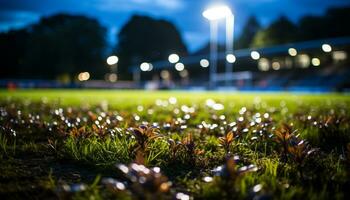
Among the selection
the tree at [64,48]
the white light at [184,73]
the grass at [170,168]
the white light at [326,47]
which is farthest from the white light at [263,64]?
the grass at [170,168]

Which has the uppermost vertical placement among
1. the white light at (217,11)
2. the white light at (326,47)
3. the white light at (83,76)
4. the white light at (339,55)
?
the white light at (217,11)

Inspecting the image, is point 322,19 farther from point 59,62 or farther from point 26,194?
point 26,194

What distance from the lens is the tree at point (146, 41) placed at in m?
92.7

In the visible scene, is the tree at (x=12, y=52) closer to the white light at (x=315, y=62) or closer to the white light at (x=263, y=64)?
the white light at (x=263, y=64)

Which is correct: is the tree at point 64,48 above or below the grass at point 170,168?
above

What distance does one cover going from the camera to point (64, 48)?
71188mm

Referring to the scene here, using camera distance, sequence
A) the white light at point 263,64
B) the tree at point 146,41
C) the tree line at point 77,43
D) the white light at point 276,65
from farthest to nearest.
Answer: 1. the tree at point 146,41
2. the tree line at point 77,43
3. the white light at point 263,64
4. the white light at point 276,65

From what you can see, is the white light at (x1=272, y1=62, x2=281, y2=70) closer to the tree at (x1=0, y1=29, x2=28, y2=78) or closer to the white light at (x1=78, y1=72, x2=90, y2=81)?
the white light at (x1=78, y1=72, x2=90, y2=81)

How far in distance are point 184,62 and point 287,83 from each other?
21.2m

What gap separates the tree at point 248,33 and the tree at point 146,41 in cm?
1651

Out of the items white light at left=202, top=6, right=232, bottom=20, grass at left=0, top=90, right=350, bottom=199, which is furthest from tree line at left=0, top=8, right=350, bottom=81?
grass at left=0, top=90, right=350, bottom=199

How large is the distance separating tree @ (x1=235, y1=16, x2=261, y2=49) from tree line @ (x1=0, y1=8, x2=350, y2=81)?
27 cm

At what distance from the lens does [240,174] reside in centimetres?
210

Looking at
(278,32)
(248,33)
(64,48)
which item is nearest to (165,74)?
(64,48)
